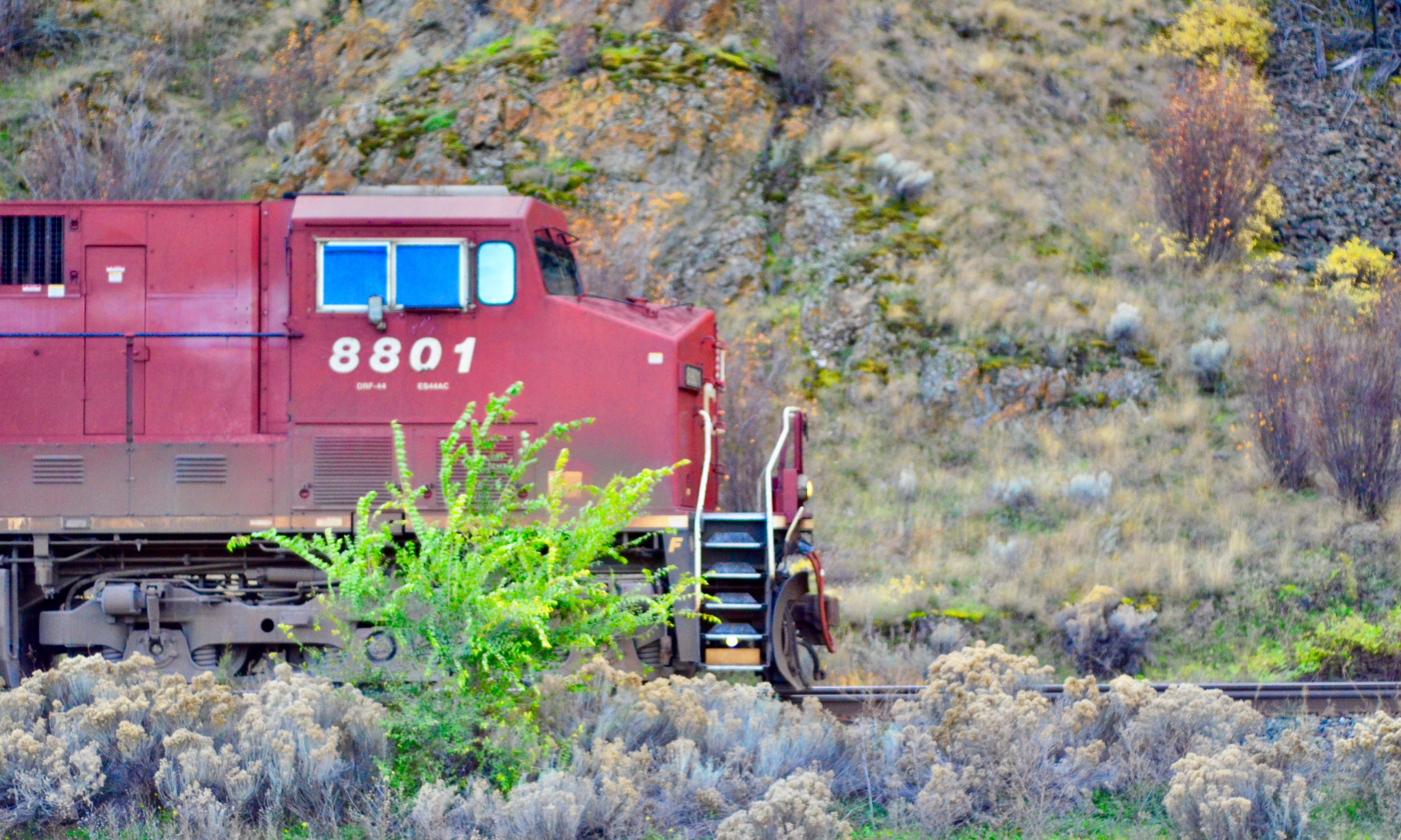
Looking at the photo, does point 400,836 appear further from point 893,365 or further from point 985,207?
point 985,207

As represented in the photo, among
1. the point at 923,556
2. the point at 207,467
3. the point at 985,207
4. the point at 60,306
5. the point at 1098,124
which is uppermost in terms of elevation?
the point at 1098,124

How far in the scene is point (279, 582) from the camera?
32.5 feet

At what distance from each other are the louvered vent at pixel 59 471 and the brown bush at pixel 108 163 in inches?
401

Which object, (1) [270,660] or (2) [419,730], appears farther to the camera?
(1) [270,660]

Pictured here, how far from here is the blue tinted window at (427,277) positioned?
971cm

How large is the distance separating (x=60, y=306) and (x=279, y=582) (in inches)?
110

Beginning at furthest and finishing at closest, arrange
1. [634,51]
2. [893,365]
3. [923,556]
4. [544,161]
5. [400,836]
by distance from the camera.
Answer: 1. [634,51]
2. [544,161]
3. [893,365]
4. [923,556]
5. [400,836]

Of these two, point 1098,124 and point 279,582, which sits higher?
point 1098,124

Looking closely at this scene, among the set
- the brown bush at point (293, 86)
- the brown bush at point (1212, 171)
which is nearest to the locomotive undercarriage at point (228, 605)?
the brown bush at point (1212, 171)

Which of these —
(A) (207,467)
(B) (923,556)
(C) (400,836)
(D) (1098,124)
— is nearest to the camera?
(C) (400,836)

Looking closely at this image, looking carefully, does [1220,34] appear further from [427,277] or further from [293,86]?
[427,277]

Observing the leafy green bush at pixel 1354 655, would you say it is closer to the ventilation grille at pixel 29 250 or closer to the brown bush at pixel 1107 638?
the brown bush at pixel 1107 638

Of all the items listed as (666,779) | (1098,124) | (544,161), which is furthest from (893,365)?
(666,779)

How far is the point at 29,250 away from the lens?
10008mm
